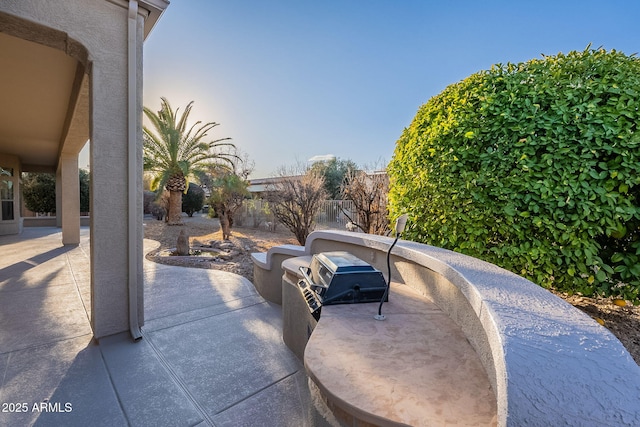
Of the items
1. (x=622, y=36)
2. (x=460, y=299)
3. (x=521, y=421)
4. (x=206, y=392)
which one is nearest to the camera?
(x=521, y=421)

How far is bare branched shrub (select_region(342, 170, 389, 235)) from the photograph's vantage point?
7590 millimetres

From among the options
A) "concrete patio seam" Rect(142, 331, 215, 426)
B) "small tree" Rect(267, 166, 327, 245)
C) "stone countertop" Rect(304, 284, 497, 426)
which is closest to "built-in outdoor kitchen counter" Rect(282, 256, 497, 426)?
"stone countertop" Rect(304, 284, 497, 426)

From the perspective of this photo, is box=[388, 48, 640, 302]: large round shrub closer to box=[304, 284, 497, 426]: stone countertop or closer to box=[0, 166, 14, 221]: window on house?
box=[304, 284, 497, 426]: stone countertop

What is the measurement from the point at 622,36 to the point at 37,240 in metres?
15.3

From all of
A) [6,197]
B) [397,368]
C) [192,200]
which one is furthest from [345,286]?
[192,200]

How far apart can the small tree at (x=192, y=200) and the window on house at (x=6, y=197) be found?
1205 cm

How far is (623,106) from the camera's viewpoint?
8.68 feet

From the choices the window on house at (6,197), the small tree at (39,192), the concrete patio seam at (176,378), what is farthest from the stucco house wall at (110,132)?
the small tree at (39,192)

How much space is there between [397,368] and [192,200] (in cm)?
2421

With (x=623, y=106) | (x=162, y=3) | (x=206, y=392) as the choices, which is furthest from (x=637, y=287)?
(x=162, y=3)

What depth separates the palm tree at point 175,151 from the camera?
41.0 ft

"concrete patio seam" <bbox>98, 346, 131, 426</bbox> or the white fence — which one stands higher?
the white fence

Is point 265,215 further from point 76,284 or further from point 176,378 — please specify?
point 176,378

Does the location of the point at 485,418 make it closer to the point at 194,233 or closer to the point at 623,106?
the point at 623,106
